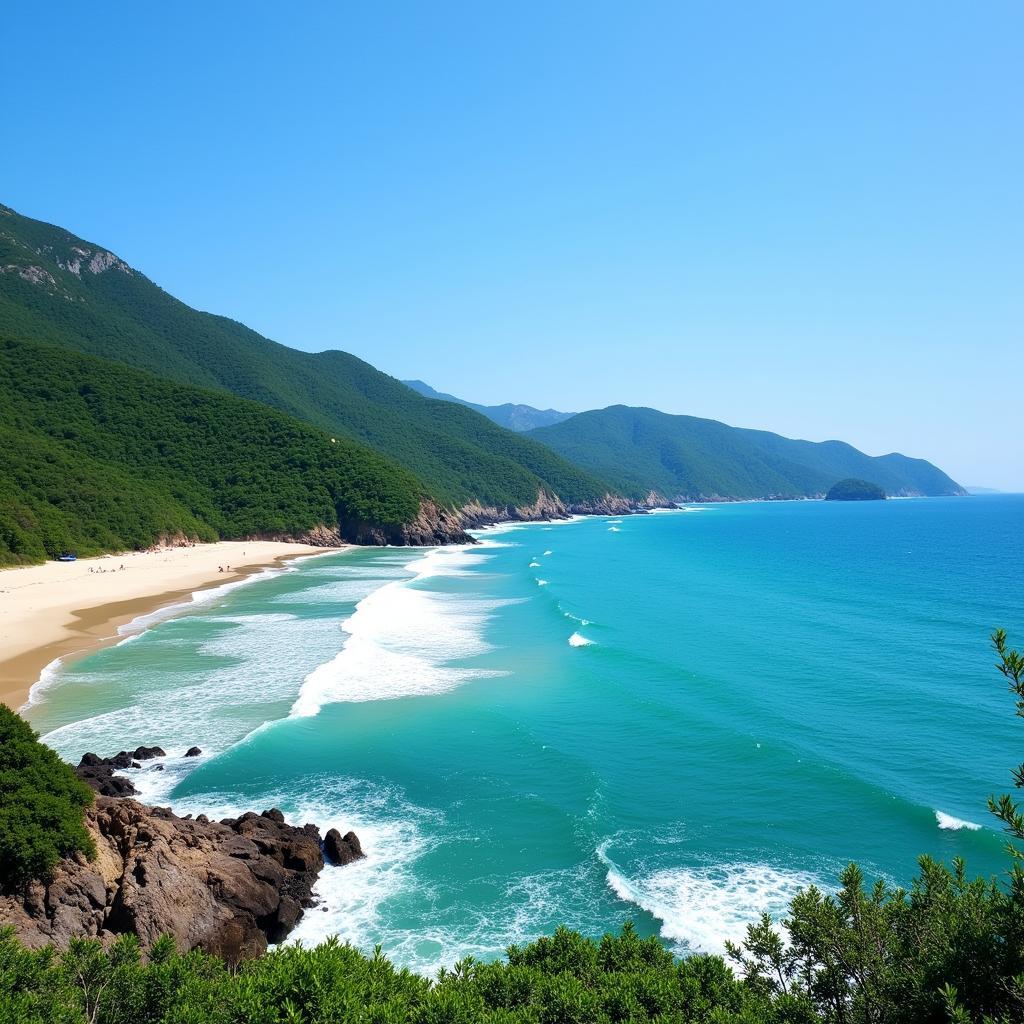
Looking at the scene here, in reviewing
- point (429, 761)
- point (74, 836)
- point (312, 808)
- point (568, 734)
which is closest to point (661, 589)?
point (568, 734)

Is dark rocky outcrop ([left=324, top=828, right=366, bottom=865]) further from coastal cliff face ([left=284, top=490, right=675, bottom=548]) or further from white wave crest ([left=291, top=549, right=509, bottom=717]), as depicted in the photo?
coastal cliff face ([left=284, top=490, right=675, bottom=548])

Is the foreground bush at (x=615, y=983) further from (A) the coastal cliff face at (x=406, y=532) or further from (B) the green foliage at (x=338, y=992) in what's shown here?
(A) the coastal cliff face at (x=406, y=532)

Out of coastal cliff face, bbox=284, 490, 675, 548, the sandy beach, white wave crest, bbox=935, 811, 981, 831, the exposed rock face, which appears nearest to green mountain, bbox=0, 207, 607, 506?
coastal cliff face, bbox=284, 490, 675, 548

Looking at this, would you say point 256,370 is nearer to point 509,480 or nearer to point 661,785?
point 509,480

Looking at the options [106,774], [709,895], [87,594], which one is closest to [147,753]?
[106,774]

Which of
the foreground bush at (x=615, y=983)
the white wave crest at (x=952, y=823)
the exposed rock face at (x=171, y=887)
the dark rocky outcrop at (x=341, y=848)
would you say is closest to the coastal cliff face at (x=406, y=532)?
the dark rocky outcrop at (x=341, y=848)

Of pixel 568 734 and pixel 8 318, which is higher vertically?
pixel 8 318
